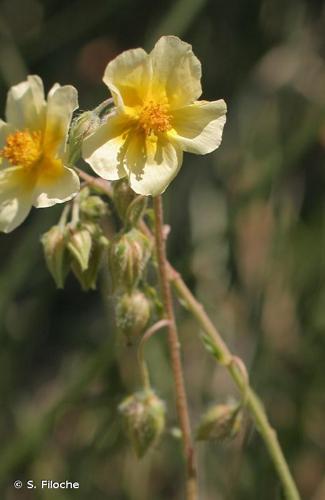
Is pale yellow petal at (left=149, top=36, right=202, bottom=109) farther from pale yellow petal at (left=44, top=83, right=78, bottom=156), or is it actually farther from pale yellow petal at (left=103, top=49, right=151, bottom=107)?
pale yellow petal at (left=44, top=83, right=78, bottom=156)

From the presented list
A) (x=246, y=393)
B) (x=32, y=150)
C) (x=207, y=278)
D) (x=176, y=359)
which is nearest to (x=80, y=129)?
(x=32, y=150)

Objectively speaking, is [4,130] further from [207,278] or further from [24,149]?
[207,278]

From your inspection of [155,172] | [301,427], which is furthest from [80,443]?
[155,172]

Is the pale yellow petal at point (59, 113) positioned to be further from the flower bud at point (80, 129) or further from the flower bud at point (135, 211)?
the flower bud at point (135, 211)

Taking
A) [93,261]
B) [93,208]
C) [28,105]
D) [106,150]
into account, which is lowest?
[93,261]

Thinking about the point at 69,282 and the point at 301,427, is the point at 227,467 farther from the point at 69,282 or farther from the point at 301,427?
the point at 69,282
